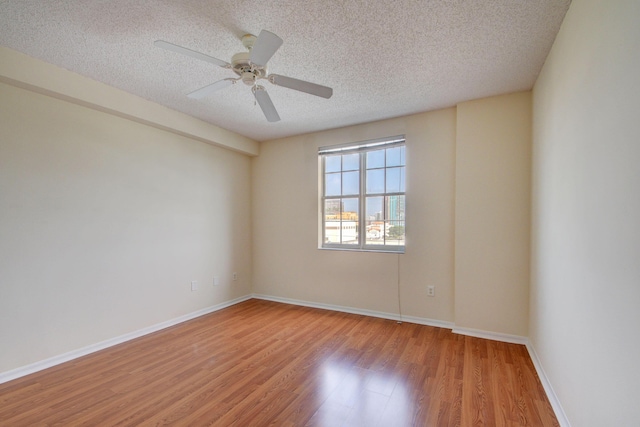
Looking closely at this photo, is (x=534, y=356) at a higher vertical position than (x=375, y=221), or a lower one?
lower

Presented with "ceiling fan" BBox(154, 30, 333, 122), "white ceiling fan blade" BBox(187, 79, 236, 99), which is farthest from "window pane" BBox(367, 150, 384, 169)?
"white ceiling fan blade" BBox(187, 79, 236, 99)

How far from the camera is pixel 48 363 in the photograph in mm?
2396

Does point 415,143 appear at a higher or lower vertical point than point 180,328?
higher

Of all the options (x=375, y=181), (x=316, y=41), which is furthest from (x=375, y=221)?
(x=316, y=41)

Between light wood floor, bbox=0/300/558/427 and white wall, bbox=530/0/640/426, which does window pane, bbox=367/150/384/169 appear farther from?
light wood floor, bbox=0/300/558/427

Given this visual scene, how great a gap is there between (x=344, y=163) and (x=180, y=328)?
302 cm

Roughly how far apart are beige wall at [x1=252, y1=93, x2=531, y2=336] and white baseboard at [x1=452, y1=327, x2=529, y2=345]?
5 cm

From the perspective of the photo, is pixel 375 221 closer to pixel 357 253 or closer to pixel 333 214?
pixel 357 253

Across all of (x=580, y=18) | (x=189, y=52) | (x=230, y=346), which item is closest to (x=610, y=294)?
(x=580, y=18)

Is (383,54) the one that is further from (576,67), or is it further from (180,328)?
(180,328)

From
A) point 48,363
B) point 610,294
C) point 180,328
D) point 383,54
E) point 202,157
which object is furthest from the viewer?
point 202,157

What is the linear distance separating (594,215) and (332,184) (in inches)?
122

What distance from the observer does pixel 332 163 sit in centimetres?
418

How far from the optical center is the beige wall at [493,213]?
9.21 ft
